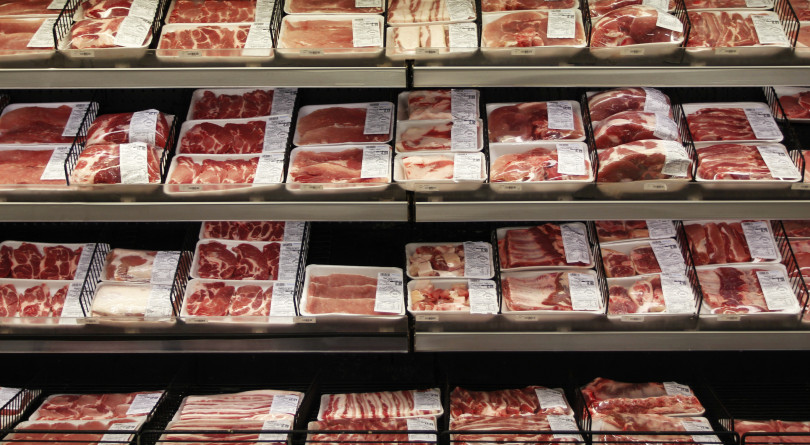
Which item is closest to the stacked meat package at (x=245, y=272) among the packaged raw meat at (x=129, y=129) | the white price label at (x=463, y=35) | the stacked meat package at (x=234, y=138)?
the stacked meat package at (x=234, y=138)

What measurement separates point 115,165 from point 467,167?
47.6 inches

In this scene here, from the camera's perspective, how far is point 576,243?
2787mm

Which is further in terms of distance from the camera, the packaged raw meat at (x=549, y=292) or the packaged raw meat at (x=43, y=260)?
the packaged raw meat at (x=43, y=260)

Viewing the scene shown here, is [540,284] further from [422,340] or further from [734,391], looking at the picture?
[734,391]

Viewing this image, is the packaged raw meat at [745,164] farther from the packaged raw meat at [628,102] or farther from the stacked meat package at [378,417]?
the stacked meat package at [378,417]

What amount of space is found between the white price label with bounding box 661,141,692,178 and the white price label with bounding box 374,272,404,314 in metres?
1.01

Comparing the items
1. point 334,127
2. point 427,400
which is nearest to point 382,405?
point 427,400

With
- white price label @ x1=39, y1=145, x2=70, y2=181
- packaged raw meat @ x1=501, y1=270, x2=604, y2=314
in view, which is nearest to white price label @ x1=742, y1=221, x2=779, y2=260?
packaged raw meat @ x1=501, y1=270, x2=604, y2=314

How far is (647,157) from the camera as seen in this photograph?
2.38 meters

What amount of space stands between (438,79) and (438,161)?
397mm

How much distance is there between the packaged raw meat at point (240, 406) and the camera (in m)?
2.67

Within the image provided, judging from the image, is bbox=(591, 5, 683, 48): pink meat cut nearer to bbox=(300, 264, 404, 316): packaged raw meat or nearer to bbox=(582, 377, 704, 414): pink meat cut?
bbox=(300, 264, 404, 316): packaged raw meat

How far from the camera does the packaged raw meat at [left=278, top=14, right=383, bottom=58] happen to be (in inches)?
96.0

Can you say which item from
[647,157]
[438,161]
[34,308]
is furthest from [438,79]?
[34,308]
